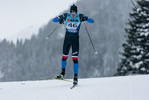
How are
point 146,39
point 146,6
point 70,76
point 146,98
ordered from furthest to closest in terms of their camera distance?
point 70,76
point 146,6
point 146,39
point 146,98

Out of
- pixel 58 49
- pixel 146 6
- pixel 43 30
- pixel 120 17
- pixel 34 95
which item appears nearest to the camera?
pixel 34 95

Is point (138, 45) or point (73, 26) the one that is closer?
point (73, 26)

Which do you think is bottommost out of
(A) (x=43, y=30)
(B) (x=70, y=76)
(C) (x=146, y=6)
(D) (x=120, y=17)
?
(B) (x=70, y=76)

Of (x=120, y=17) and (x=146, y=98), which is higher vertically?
(x=120, y=17)

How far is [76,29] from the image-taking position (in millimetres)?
6172

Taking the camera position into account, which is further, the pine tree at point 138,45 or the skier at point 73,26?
the pine tree at point 138,45

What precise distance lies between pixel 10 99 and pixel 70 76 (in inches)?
2727

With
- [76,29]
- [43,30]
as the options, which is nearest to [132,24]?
[76,29]

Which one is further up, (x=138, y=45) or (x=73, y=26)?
(x=73, y=26)

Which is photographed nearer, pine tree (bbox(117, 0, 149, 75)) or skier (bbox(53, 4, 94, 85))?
skier (bbox(53, 4, 94, 85))

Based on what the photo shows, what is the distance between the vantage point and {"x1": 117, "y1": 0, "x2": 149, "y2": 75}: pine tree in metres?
14.6

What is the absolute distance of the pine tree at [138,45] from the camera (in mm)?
14633

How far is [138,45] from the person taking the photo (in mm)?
15406

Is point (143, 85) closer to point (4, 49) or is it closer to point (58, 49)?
point (4, 49)
